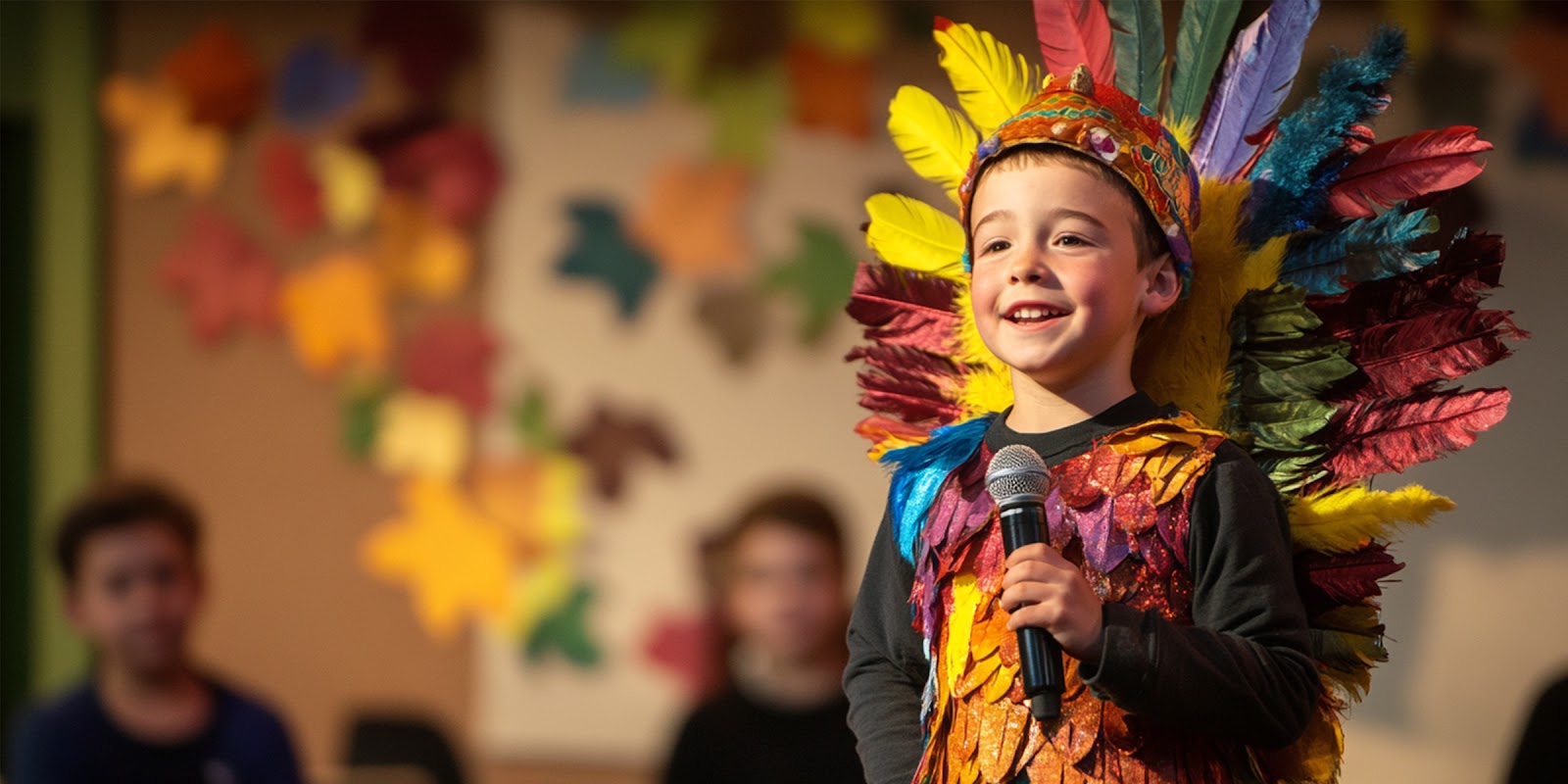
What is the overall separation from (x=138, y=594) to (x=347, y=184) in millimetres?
1442

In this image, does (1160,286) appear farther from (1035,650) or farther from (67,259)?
(67,259)

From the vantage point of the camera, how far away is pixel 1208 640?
1115 mm

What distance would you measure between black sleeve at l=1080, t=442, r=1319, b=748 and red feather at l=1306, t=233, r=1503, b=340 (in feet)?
0.65

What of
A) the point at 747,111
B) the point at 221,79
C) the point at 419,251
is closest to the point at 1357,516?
the point at 747,111

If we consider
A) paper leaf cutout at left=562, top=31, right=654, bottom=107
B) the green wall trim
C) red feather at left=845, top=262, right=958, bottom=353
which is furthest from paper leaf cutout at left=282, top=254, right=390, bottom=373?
red feather at left=845, top=262, right=958, bottom=353

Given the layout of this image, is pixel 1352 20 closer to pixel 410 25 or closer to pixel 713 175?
pixel 713 175

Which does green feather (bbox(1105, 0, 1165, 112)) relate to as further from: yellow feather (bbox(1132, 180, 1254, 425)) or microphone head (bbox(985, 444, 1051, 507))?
microphone head (bbox(985, 444, 1051, 507))

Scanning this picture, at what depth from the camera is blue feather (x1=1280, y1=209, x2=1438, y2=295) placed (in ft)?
4.23

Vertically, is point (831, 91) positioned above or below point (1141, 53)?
above

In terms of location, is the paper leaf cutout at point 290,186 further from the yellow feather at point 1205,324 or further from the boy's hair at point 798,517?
the yellow feather at point 1205,324

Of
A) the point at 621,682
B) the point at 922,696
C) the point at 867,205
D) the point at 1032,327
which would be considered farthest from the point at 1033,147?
the point at 621,682

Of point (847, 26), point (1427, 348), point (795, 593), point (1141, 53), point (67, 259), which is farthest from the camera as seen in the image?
point (67, 259)

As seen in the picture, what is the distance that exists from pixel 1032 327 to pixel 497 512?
2.61 m

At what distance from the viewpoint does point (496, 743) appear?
3.65 metres
